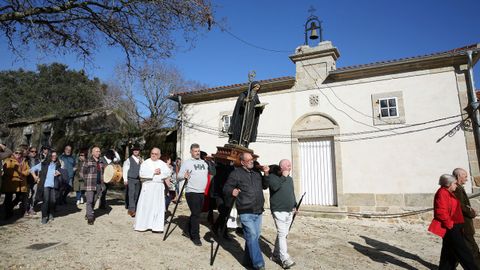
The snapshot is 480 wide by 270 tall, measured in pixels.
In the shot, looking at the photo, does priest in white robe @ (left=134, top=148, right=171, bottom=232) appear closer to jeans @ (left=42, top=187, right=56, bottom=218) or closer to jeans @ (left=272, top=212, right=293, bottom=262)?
jeans @ (left=42, top=187, right=56, bottom=218)

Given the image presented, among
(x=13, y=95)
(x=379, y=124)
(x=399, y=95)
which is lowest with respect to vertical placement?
(x=379, y=124)

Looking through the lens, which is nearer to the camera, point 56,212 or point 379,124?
point 56,212

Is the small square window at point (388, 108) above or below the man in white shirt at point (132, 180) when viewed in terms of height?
above

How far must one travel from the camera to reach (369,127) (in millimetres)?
9766

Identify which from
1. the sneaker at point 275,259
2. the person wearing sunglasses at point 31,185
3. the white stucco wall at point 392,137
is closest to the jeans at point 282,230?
the sneaker at point 275,259

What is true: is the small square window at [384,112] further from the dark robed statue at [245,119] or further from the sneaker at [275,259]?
the sneaker at [275,259]

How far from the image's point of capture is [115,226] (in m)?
6.28

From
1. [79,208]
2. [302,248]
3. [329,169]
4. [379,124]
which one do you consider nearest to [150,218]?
[302,248]

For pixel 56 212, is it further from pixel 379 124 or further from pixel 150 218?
pixel 379 124

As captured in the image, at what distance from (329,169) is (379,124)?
7.11 feet

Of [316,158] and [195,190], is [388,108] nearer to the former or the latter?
[316,158]

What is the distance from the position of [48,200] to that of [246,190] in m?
4.69

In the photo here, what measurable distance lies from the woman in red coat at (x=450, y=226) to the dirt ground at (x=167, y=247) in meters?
0.94

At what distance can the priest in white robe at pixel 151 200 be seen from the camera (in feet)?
19.3
